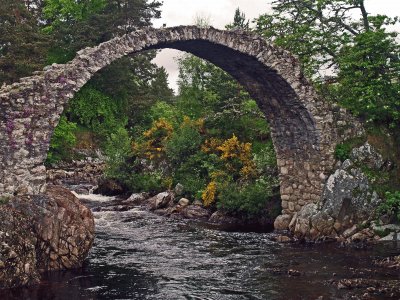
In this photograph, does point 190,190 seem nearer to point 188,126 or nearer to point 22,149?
point 188,126

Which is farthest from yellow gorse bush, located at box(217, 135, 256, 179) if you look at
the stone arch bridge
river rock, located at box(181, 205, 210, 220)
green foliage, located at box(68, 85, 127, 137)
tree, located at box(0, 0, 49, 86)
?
green foliage, located at box(68, 85, 127, 137)

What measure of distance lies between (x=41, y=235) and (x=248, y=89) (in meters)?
10.9

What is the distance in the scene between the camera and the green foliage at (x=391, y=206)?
1669cm

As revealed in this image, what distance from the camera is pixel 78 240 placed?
44.7 feet

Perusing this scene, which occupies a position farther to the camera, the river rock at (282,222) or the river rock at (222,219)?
the river rock at (222,219)

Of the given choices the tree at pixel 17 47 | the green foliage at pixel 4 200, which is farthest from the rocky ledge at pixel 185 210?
the tree at pixel 17 47

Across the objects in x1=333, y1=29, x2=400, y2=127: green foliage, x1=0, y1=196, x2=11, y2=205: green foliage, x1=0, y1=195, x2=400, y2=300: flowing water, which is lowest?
x1=0, y1=195, x2=400, y2=300: flowing water

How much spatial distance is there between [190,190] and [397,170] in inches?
405

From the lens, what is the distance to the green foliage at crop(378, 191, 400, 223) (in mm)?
16688

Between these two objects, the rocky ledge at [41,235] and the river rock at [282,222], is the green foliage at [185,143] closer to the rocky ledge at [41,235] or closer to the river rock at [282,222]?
the river rock at [282,222]

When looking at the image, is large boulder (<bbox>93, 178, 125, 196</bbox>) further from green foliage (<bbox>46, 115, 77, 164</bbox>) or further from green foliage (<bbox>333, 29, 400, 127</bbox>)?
green foliage (<bbox>333, 29, 400, 127</bbox>)

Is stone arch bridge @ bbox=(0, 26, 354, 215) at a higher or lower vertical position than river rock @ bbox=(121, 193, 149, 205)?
higher

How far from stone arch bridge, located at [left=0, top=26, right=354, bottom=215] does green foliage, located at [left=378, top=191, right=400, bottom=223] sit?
8.33 feet

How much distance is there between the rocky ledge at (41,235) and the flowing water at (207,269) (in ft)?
1.28
